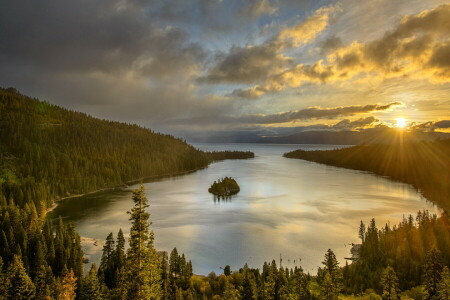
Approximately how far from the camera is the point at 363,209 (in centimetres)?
12962

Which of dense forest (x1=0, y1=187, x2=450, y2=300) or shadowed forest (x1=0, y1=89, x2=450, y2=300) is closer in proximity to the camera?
shadowed forest (x1=0, y1=89, x2=450, y2=300)

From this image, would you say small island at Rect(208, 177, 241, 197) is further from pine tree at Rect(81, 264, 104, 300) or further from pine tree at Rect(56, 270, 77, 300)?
pine tree at Rect(81, 264, 104, 300)

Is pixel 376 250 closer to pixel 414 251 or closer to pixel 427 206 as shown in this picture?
pixel 414 251

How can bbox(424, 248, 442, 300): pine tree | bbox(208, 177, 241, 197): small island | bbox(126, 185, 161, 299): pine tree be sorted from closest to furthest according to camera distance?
1. bbox(126, 185, 161, 299): pine tree
2. bbox(424, 248, 442, 300): pine tree
3. bbox(208, 177, 241, 197): small island

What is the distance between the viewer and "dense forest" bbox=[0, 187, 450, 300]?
45.3 metres

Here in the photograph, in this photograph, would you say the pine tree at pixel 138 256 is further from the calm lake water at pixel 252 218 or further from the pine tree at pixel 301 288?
the calm lake water at pixel 252 218

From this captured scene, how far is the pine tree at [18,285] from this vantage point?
1813 inches

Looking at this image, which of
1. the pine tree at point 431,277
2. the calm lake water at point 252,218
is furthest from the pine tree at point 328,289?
the calm lake water at point 252,218

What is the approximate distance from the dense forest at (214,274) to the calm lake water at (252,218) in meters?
9.12

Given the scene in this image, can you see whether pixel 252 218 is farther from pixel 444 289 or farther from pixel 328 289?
pixel 444 289

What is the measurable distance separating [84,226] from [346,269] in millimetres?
81346

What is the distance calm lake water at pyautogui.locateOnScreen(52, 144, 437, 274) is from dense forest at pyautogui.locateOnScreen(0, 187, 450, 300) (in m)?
9.12

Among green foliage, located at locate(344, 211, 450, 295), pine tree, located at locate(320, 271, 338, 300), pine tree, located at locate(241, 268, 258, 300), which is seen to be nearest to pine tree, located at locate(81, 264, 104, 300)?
pine tree, located at locate(241, 268, 258, 300)

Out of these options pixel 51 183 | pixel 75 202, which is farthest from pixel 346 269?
pixel 51 183
